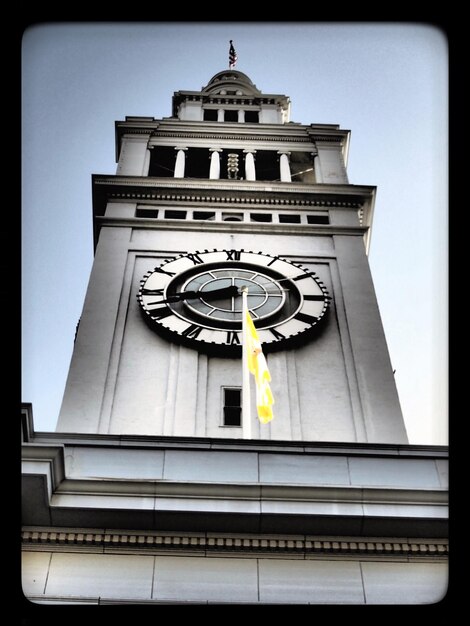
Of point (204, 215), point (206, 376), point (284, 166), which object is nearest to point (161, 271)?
point (206, 376)

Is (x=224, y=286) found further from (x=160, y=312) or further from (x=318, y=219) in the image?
(x=318, y=219)

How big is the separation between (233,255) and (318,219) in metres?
3.85

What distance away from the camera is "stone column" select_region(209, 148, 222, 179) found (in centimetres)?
2755

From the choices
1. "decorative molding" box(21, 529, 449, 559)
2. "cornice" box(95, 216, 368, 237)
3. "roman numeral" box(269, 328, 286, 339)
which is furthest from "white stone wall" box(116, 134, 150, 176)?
"decorative molding" box(21, 529, 449, 559)

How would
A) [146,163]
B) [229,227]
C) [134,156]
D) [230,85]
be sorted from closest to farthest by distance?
[229,227] < [146,163] < [134,156] < [230,85]

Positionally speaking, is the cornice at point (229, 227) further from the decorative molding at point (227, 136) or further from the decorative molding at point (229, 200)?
the decorative molding at point (227, 136)

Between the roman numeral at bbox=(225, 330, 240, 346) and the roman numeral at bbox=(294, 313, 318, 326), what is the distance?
4.88 ft

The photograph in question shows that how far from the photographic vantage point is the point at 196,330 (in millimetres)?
19266

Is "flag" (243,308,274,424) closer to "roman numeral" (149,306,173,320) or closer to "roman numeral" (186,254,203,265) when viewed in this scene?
"roman numeral" (149,306,173,320)

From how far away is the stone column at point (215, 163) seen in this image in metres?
27.5

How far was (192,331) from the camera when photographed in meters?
19.2

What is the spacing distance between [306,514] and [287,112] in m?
25.2
